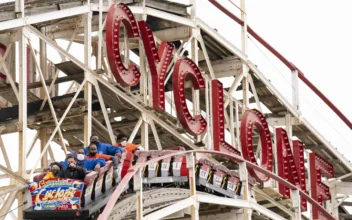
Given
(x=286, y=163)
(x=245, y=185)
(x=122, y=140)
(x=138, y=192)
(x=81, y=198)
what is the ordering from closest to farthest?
(x=138, y=192) → (x=81, y=198) → (x=122, y=140) → (x=245, y=185) → (x=286, y=163)

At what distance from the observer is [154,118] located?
37781 millimetres

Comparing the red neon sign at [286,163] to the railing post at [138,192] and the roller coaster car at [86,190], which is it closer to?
the roller coaster car at [86,190]

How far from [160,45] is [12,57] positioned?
465cm

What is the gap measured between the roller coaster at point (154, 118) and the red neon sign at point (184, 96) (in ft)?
0.14

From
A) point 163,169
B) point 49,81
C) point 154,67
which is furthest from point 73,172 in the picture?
point 49,81

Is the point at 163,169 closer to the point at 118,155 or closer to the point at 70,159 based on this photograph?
the point at 118,155

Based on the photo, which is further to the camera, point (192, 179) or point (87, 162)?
point (192, 179)

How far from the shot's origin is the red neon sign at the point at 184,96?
1411 inches

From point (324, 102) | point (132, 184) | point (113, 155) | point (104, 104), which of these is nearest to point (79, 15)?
point (104, 104)

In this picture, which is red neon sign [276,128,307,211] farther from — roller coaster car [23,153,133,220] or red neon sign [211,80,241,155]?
roller coaster car [23,153,133,220]

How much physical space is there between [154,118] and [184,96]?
61.9 inches

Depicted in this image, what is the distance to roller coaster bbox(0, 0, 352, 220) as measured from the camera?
29.3m

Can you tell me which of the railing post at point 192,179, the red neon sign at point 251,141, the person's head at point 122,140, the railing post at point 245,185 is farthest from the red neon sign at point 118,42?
the red neon sign at point 251,141

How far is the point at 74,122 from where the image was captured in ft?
124
